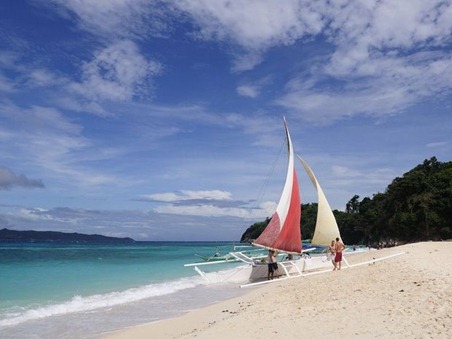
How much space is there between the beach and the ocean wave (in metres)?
Result: 4.39

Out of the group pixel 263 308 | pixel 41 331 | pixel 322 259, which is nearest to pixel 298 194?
pixel 322 259

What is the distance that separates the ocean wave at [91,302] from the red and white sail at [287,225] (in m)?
4.52

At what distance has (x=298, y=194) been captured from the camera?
2116 cm

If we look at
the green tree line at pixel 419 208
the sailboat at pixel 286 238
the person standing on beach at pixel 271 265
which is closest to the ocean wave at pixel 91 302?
the sailboat at pixel 286 238

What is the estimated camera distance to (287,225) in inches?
792

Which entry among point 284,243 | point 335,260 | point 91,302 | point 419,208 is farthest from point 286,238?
point 419,208

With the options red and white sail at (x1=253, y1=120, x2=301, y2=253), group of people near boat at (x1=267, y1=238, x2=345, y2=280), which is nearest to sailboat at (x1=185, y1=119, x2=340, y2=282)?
red and white sail at (x1=253, y1=120, x2=301, y2=253)

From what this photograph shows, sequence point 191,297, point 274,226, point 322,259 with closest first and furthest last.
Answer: point 191,297
point 274,226
point 322,259

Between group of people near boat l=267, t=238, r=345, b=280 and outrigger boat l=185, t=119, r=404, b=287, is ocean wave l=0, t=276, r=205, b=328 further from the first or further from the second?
group of people near boat l=267, t=238, r=345, b=280

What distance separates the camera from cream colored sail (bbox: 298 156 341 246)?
2489cm

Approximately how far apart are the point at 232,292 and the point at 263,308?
7.40 metres

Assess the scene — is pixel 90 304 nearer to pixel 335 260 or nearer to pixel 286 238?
pixel 286 238

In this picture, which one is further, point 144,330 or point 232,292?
point 232,292

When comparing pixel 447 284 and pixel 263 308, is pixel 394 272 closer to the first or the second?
pixel 447 284
